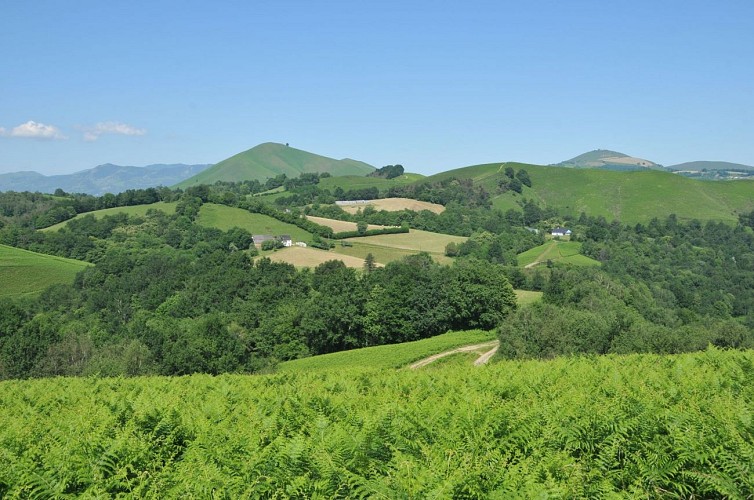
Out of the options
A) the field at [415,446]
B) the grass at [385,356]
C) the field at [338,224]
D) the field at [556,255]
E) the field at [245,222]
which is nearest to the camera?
the field at [415,446]

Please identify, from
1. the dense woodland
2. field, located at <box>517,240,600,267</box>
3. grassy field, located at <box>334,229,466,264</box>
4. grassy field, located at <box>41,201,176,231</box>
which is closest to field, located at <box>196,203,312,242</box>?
the dense woodland

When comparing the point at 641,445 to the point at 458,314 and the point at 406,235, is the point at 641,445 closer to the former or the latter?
the point at 458,314

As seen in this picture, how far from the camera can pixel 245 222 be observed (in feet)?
447

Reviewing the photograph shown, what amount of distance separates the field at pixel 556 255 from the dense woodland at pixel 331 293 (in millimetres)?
2716

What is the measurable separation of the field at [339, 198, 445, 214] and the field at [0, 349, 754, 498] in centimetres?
15028

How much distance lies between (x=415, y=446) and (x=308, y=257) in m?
96.1

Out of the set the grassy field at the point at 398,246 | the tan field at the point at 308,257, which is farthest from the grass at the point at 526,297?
the tan field at the point at 308,257

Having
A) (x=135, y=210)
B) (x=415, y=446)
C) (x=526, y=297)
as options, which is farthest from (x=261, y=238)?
(x=415, y=446)

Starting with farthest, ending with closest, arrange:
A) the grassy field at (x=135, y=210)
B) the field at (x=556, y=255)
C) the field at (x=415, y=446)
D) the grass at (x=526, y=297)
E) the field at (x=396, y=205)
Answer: the field at (x=396, y=205), the grassy field at (x=135, y=210), the field at (x=556, y=255), the grass at (x=526, y=297), the field at (x=415, y=446)

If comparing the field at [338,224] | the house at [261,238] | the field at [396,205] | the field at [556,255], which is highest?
the field at [396,205]

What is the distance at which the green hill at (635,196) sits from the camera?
6368 inches

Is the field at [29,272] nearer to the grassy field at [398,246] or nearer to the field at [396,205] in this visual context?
Answer: the grassy field at [398,246]

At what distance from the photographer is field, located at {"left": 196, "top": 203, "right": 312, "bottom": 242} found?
129 meters

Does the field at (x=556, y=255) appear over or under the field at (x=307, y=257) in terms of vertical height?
under
